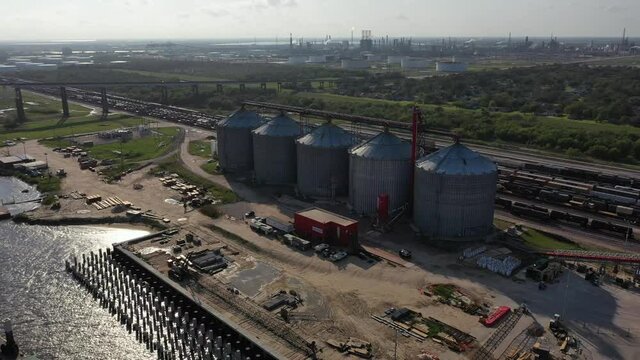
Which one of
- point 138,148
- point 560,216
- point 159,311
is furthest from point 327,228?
point 138,148

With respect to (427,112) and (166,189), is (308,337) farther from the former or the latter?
(427,112)

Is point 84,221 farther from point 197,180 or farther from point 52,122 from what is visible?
point 52,122

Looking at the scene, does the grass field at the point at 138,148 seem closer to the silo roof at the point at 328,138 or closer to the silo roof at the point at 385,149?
the silo roof at the point at 328,138

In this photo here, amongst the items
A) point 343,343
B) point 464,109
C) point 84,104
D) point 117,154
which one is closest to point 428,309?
point 343,343

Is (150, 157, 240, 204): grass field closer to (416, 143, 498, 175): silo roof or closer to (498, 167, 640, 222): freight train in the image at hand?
(416, 143, 498, 175): silo roof

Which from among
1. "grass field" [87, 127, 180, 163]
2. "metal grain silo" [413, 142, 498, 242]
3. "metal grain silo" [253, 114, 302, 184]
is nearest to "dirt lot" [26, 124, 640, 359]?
"metal grain silo" [413, 142, 498, 242]

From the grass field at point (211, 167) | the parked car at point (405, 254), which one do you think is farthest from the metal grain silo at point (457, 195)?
the grass field at point (211, 167)
